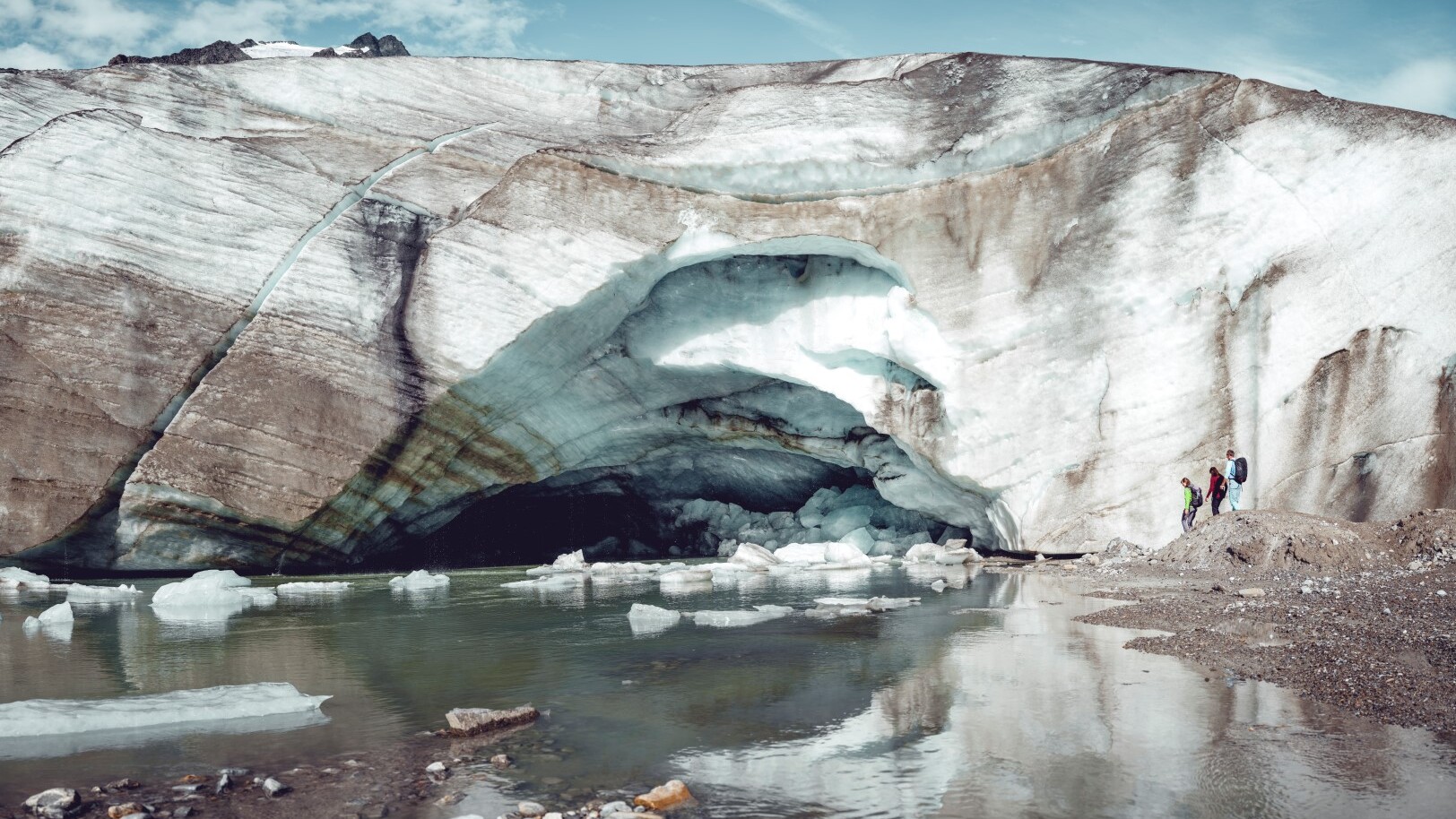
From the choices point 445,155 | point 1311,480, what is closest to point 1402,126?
point 1311,480

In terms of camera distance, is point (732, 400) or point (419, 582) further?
point (732, 400)

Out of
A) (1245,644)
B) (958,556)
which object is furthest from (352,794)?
(958,556)

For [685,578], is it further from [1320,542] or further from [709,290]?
[1320,542]

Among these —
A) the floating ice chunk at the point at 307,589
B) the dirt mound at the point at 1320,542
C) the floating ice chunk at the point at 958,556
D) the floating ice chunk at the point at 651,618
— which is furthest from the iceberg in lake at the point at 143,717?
the floating ice chunk at the point at 958,556

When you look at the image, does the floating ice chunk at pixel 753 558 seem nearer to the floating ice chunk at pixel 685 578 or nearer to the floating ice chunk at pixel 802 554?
the floating ice chunk at pixel 802 554

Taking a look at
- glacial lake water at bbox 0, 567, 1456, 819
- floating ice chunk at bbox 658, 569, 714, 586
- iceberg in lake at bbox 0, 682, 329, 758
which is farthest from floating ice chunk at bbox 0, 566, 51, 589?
iceberg in lake at bbox 0, 682, 329, 758

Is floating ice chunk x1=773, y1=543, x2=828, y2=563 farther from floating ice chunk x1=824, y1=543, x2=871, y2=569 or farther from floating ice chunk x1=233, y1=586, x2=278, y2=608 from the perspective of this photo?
floating ice chunk x1=233, y1=586, x2=278, y2=608
